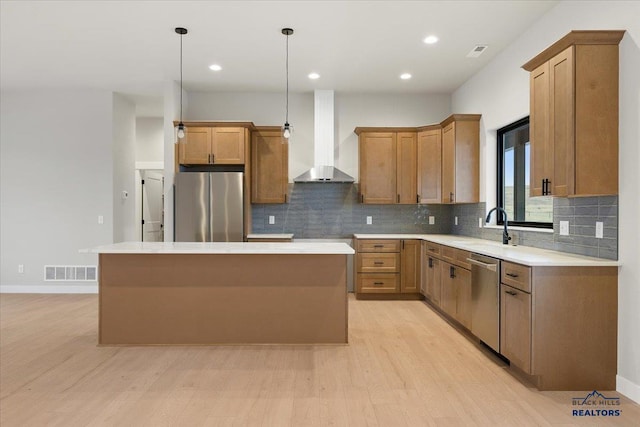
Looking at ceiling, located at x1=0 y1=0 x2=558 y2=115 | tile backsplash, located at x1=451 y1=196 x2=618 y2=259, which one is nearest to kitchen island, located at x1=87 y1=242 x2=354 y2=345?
tile backsplash, located at x1=451 y1=196 x2=618 y2=259

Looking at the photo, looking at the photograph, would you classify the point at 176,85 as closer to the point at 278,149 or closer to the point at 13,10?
the point at 278,149

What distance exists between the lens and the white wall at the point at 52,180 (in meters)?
5.99

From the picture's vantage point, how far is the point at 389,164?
5.86 metres

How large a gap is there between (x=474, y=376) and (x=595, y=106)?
2.10 meters

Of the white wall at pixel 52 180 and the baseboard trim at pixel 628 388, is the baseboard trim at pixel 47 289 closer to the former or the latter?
the white wall at pixel 52 180

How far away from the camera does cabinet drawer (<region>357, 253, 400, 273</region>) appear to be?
5551mm

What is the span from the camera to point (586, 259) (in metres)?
2.87

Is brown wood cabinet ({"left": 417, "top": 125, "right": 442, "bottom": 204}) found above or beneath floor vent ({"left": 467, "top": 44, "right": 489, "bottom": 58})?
beneath

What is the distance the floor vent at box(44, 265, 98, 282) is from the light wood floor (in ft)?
6.27

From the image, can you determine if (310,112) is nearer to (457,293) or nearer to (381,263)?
(381,263)

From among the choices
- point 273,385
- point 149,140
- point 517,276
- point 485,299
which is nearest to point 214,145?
point 149,140

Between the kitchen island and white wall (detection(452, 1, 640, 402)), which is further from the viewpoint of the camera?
the kitchen island

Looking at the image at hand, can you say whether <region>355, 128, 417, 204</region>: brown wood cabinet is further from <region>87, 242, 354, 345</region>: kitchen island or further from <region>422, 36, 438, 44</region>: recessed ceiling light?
<region>87, 242, 354, 345</region>: kitchen island

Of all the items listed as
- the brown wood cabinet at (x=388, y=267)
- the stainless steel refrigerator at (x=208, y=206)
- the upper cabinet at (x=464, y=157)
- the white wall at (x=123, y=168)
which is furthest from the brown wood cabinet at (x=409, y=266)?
the white wall at (x=123, y=168)
